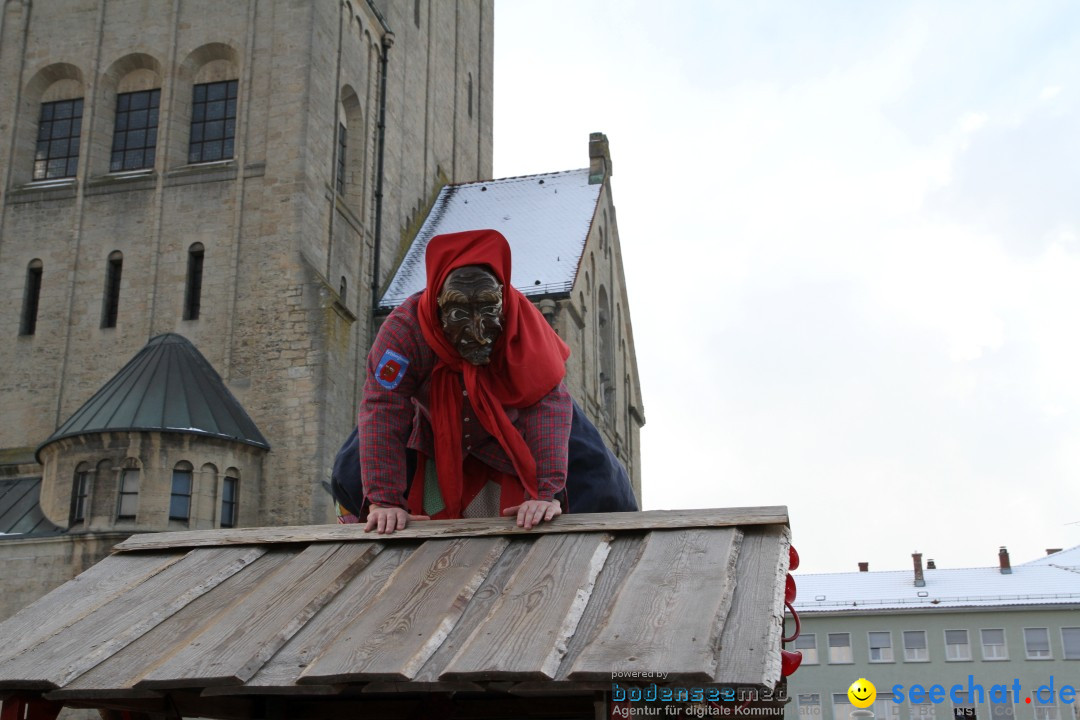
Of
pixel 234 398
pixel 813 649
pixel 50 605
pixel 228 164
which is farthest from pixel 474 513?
pixel 813 649

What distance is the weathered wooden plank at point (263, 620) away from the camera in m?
3.73

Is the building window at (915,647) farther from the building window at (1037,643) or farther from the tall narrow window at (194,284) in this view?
the tall narrow window at (194,284)

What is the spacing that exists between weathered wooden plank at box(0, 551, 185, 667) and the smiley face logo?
42.7 metres

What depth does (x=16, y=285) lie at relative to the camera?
84.1ft

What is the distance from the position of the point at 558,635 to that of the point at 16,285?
81.4 ft

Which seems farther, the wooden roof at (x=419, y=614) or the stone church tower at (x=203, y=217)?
the stone church tower at (x=203, y=217)

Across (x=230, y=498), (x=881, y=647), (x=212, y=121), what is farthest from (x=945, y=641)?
(x=212, y=121)

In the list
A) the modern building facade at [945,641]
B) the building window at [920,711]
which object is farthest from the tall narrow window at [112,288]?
the building window at [920,711]

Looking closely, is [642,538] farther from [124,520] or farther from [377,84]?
[377,84]

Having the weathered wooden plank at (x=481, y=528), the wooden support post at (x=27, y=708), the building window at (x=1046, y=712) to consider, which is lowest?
the wooden support post at (x=27, y=708)

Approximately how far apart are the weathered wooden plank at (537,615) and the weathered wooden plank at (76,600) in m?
1.60

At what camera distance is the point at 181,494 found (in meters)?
21.4

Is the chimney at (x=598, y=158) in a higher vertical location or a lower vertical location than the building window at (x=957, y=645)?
higher

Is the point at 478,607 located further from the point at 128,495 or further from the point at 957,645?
the point at 957,645
